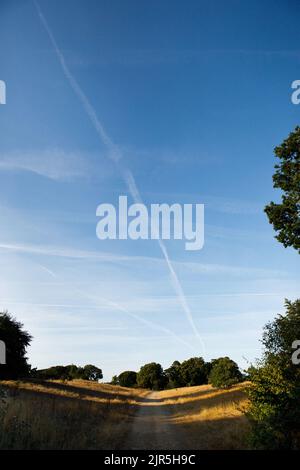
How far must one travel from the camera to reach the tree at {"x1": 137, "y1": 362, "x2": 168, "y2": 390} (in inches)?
4489

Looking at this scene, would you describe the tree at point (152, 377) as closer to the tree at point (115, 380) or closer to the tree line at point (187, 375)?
the tree line at point (187, 375)

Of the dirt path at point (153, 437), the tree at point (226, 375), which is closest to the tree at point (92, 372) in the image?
the tree at point (226, 375)

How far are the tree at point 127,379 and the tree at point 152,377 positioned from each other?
41.9 feet

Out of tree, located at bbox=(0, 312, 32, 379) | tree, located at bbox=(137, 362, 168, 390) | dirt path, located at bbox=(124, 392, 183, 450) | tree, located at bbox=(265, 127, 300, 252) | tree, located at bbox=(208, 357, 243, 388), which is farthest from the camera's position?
tree, located at bbox=(137, 362, 168, 390)

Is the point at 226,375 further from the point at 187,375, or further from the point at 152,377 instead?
the point at 152,377

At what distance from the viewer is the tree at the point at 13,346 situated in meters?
33.1

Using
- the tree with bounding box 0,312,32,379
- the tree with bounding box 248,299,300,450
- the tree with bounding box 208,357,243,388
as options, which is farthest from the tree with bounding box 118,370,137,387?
the tree with bounding box 248,299,300,450

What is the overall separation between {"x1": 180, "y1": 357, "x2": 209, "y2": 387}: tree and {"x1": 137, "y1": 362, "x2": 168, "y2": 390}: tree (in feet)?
53.3

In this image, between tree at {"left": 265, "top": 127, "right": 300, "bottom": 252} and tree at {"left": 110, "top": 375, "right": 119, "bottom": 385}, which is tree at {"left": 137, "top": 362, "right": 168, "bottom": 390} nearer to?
tree at {"left": 110, "top": 375, "right": 119, "bottom": 385}

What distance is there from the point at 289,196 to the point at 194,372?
283 ft

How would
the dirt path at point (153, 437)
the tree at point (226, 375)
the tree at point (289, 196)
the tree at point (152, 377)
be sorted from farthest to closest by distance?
the tree at point (152, 377), the tree at point (226, 375), the tree at point (289, 196), the dirt path at point (153, 437)

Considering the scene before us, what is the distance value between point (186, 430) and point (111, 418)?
4.63m

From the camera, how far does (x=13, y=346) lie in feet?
112
